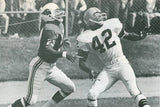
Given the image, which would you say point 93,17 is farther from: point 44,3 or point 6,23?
point 6,23

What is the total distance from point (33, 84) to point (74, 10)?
2.60 metres

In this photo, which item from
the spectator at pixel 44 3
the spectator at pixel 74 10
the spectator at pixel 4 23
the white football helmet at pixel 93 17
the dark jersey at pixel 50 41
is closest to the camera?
the dark jersey at pixel 50 41

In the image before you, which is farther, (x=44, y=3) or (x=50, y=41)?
(x=44, y=3)

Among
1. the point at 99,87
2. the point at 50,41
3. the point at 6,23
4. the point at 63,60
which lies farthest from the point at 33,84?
the point at 6,23

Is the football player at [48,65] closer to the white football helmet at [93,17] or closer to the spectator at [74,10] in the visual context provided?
the white football helmet at [93,17]

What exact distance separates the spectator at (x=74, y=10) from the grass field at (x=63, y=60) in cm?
49

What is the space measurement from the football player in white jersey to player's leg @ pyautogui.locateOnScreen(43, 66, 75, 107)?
28cm

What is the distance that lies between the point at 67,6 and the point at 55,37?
246 cm

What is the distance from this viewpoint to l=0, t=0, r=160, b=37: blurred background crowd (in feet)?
25.8

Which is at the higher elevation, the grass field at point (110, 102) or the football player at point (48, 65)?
the football player at point (48, 65)

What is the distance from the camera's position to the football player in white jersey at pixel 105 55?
18.9 feet

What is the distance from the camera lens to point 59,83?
19.7 ft

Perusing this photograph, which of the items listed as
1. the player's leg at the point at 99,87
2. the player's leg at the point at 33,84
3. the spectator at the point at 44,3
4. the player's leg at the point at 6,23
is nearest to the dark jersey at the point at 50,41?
the player's leg at the point at 33,84

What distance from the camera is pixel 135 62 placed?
7.71 meters
